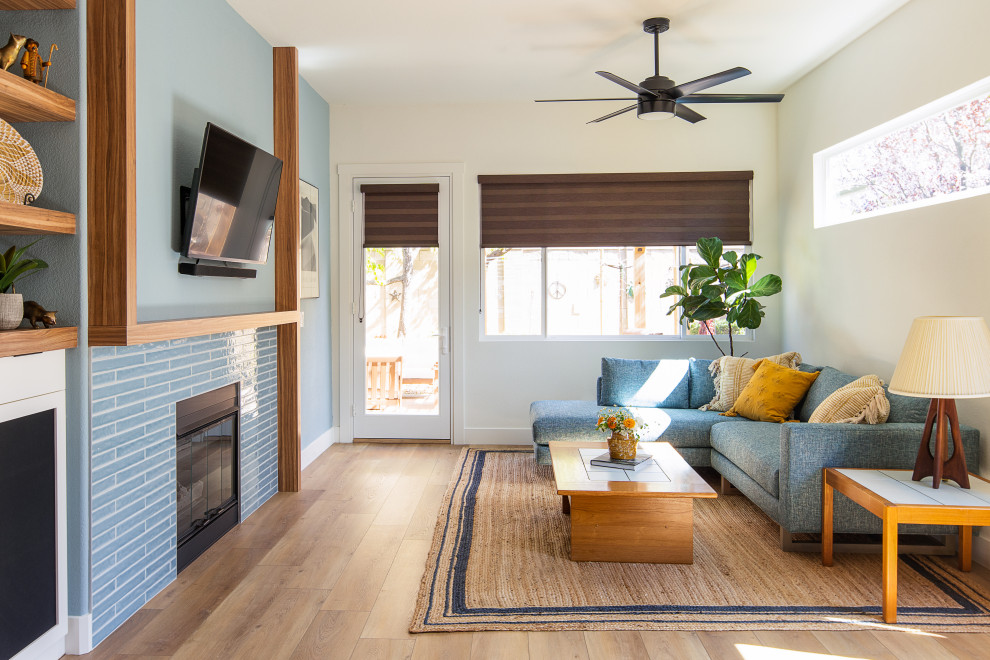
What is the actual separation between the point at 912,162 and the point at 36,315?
414 cm

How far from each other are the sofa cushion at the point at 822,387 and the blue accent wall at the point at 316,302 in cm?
333

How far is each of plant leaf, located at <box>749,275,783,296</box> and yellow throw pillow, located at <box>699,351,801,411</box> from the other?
18.7 inches

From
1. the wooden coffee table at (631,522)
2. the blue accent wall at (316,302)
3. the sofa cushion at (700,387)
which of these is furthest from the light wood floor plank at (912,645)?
the blue accent wall at (316,302)

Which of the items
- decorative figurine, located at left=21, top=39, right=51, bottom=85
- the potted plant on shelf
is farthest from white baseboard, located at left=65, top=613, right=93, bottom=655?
decorative figurine, located at left=21, top=39, right=51, bottom=85

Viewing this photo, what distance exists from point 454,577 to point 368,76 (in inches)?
135

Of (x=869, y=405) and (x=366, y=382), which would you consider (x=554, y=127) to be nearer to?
(x=366, y=382)

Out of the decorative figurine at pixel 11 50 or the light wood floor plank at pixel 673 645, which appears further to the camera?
the light wood floor plank at pixel 673 645

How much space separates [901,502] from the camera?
7.94 ft

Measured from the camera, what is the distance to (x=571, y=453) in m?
3.64

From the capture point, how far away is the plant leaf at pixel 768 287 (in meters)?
4.77

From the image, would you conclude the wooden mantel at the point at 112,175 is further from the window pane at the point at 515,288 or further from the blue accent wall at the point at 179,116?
the window pane at the point at 515,288

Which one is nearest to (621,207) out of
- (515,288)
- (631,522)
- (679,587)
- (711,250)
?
(711,250)

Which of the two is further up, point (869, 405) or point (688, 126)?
point (688, 126)

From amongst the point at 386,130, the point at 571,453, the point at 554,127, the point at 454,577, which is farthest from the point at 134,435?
the point at 554,127
